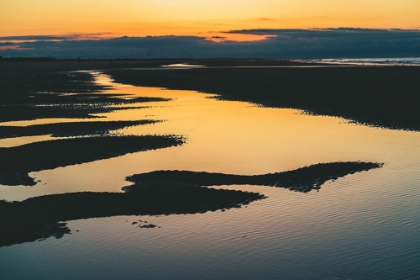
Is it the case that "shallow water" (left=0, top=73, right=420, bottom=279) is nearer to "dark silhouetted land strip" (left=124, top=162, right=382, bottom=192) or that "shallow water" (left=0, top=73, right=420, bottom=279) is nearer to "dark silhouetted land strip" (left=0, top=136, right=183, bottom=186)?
"dark silhouetted land strip" (left=124, top=162, right=382, bottom=192)

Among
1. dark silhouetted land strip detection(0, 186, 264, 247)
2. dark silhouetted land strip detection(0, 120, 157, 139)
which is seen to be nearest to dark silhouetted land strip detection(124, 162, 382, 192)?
dark silhouetted land strip detection(0, 186, 264, 247)

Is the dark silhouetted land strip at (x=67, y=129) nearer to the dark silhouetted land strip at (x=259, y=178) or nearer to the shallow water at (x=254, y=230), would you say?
the shallow water at (x=254, y=230)

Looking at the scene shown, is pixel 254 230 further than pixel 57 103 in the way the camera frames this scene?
No

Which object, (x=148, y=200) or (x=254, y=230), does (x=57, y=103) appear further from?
(x=254, y=230)

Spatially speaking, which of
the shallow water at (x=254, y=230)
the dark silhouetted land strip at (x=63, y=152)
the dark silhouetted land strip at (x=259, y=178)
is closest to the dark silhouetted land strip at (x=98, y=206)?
the shallow water at (x=254, y=230)

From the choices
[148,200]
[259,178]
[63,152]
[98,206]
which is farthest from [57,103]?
[98,206]

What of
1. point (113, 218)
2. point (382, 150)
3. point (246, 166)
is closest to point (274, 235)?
point (113, 218)
